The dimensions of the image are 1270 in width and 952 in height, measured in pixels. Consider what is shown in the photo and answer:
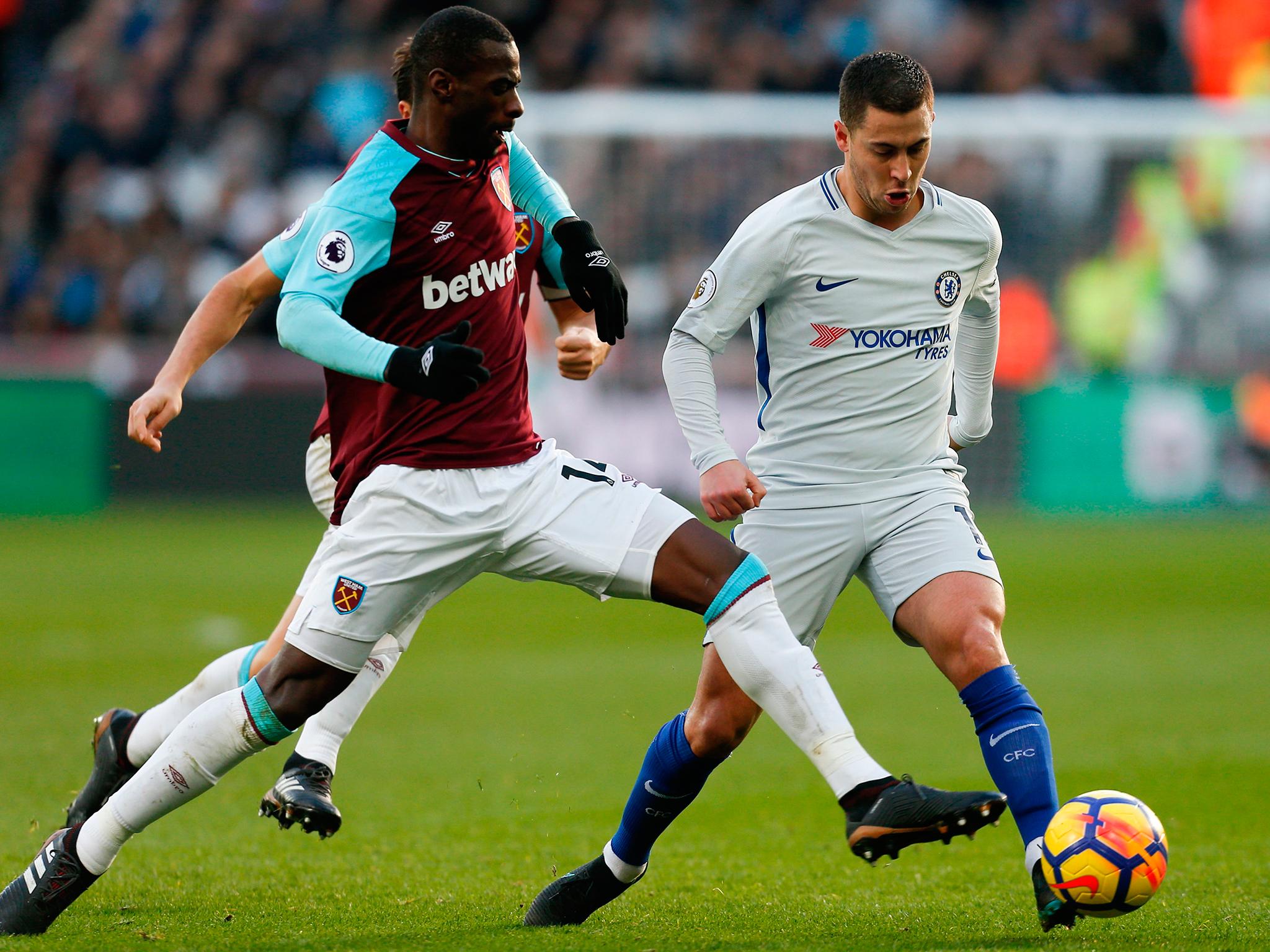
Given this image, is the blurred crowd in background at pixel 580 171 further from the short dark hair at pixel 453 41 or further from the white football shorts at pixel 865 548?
the short dark hair at pixel 453 41

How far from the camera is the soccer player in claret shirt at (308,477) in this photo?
451cm

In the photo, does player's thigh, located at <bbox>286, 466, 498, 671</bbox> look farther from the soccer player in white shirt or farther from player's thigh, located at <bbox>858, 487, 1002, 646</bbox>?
player's thigh, located at <bbox>858, 487, 1002, 646</bbox>

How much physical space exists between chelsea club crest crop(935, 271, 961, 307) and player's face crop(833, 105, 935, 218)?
0.82 ft

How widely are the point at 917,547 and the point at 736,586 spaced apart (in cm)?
65

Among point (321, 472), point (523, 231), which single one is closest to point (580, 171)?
point (321, 472)

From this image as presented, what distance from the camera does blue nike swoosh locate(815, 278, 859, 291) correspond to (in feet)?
15.4

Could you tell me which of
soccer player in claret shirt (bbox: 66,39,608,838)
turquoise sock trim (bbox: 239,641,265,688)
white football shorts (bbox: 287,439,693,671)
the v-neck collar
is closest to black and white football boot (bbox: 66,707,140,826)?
soccer player in claret shirt (bbox: 66,39,608,838)

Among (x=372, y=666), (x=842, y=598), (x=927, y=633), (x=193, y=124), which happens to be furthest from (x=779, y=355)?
(x=193, y=124)

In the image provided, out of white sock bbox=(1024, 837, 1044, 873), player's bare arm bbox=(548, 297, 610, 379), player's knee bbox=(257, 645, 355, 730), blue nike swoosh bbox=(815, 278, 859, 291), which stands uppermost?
blue nike swoosh bbox=(815, 278, 859, 291)

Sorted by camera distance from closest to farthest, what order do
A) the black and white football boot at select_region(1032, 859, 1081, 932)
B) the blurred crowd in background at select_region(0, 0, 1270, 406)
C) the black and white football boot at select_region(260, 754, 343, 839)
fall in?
the black and white football boot at select_region(1032, 859, 1081, 932), the black and white football boot at select_region(260, 754, 343, 839), the blurred crowd in background at select_region(0, 0, 1270, 406)

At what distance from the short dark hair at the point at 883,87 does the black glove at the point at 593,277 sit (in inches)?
29.6

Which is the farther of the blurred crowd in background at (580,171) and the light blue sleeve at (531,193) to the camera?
the blurred crowd in background at (580,171)

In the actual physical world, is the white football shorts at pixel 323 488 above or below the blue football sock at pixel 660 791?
above

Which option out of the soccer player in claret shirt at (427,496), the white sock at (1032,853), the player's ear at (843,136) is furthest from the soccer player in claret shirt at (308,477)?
the white sock at (1032,853)
